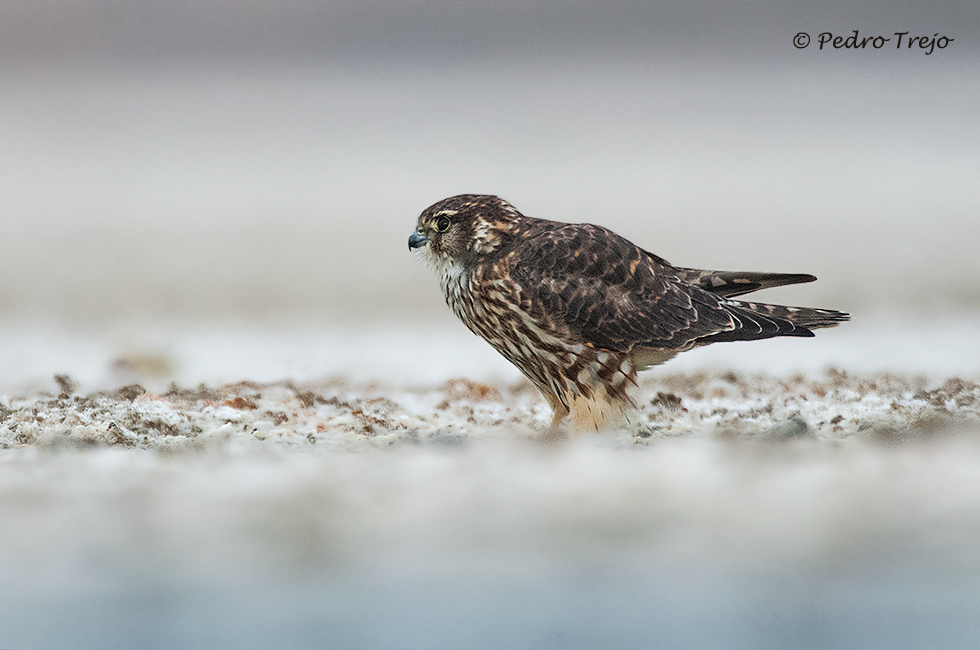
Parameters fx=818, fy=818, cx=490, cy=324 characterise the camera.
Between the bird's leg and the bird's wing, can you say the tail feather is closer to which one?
the bird's wing

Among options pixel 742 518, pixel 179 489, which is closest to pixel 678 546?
pixel 742 518

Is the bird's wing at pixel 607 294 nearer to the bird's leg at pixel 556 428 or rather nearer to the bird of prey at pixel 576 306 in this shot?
the bird of prey at pixel 576 306

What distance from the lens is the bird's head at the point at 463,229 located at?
6.56 ft

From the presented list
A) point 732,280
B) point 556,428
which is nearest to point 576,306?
point 556,428

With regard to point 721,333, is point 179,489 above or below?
below

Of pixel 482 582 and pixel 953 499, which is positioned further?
pixel 953 499

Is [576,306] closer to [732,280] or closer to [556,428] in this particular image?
[556,428]

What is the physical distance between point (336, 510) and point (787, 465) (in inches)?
35.6

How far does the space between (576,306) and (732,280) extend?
508mm

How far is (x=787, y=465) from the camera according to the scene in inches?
65.2

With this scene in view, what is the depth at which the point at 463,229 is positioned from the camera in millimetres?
2008

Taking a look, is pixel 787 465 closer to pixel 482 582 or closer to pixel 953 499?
pixel 953 499

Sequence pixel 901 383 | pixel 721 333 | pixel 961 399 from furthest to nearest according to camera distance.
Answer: pixel 901 383, pixel 961 399, pixel 721 333

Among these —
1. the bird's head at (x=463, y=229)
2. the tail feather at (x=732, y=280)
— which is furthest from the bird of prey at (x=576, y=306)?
the tail feather at (x=732, y=280)
